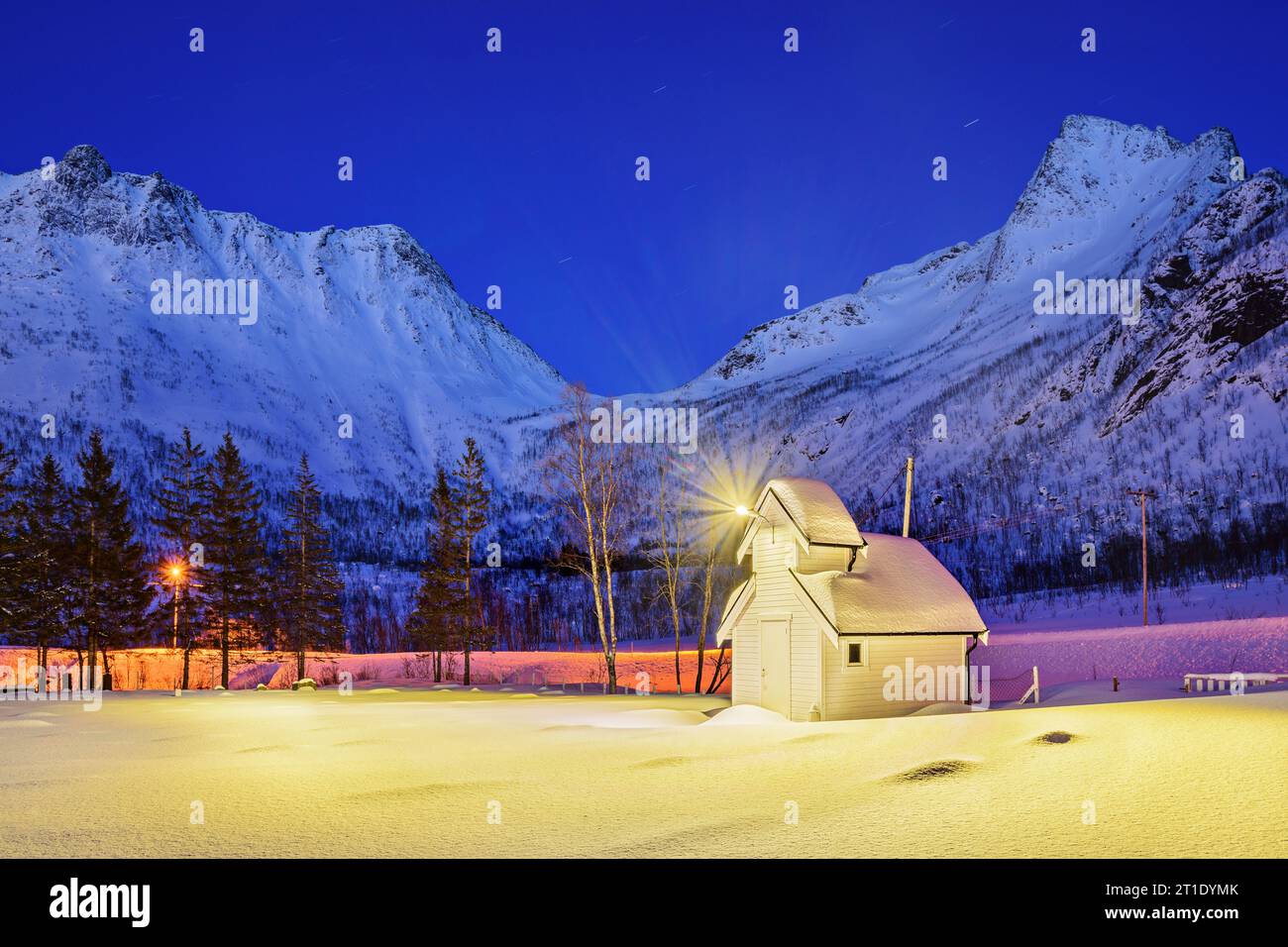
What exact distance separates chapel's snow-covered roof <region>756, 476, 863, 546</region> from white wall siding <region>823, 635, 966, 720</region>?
10.4 feet

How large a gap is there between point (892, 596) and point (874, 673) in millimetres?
2408

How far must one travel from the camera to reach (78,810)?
500 inches

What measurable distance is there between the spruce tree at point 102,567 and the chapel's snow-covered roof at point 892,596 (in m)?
42.3

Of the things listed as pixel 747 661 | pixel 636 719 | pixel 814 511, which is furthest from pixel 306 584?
pixel 814 511

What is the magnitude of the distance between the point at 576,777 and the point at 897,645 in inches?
540

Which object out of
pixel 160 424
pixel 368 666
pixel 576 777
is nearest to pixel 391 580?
pixel 160 424

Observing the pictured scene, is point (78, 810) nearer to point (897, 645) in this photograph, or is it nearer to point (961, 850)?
point (961, 850)

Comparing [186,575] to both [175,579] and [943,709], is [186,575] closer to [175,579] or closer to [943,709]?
[175,579]

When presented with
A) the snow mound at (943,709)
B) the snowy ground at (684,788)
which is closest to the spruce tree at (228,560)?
the snowy ground at (684,788)

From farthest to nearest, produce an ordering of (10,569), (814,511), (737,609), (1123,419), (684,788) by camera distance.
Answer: (1123,419)
(10,569)
(737,609)
(814,511)
(684,788)

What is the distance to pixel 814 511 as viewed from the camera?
26.4 meters

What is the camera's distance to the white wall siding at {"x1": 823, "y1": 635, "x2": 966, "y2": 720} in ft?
80.3
